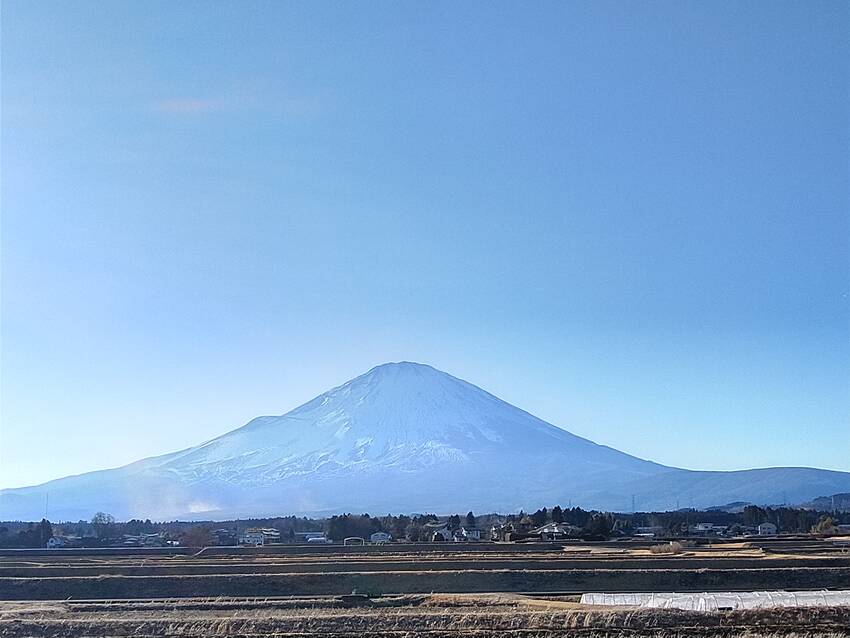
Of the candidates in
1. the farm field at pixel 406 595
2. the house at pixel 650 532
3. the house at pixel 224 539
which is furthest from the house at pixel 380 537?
the farm field at pixel 406 595

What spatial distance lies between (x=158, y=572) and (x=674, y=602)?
1736 centimetres

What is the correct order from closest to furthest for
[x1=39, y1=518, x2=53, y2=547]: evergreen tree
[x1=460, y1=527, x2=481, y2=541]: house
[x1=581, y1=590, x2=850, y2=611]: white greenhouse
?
[x1=581, y1=590, x2=850, y2=611]: white greenhouse → [x1=460, y1=527, x2=481, y2=541]: house → [x1=39, y1=518, x2=53, y2=547]: evergreen tree

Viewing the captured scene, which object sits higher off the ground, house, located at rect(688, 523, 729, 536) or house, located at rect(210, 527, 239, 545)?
house, located at rect(210, 527, 239, 545)

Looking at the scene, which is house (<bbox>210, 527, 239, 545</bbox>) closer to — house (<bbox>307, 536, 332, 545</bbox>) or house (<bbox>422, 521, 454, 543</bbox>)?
house (<bbox>307, 536, 332, 545</bbox>)

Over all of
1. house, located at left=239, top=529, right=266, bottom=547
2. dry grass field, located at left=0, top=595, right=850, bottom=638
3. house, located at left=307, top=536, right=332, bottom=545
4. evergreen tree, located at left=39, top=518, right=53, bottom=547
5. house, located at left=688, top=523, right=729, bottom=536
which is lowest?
dry grass field, located at left=0, top=595, right=850, bottom=638

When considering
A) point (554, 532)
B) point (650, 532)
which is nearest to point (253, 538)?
point (554, 532)

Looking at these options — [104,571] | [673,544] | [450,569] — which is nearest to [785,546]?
[673,544]

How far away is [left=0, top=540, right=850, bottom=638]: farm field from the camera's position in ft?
73.9

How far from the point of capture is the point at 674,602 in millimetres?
24766

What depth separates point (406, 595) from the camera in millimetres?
28922

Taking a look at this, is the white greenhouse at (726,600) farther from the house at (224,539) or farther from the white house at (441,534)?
the house at (224,539)

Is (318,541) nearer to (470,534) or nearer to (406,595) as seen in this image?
(470,534)

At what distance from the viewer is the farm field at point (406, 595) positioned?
2253cm

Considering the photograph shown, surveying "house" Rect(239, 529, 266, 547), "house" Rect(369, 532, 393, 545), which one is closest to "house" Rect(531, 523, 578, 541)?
"house" Rect(369, 532, 393, 545)
